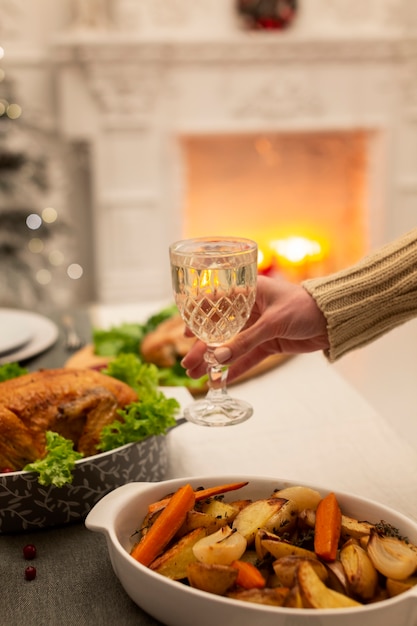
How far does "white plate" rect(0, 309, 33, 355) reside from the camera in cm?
154

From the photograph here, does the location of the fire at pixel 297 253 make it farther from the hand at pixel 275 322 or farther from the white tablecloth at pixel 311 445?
the hand at pixel 275 322

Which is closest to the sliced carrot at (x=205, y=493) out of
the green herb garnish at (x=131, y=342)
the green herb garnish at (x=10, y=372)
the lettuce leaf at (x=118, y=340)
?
the green herb garnish at (x=10, y=372)

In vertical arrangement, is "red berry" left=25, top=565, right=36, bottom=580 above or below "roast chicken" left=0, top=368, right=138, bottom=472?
below

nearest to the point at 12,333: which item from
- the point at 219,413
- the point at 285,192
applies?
the point at 219,413

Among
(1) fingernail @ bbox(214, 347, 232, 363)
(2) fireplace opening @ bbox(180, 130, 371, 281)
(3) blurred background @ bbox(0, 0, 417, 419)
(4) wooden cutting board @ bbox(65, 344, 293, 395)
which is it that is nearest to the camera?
(1) fingernail @ bbox(214, 347, 232, 363)

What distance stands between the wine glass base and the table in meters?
0.12

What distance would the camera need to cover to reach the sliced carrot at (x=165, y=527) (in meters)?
0.77

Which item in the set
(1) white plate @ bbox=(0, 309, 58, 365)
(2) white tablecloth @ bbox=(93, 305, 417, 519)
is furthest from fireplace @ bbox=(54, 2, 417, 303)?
(2) white tablecloth @ bbox=(93, 305, 417, 519)

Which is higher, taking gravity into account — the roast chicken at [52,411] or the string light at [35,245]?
the roast chicken at [52,411]

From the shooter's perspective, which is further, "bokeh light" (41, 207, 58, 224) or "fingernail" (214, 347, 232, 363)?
"bokeh light" (41, 207, 58, 224)

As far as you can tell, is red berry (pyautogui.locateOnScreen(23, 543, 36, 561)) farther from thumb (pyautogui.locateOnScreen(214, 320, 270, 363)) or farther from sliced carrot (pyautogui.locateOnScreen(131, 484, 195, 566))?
thumb (pyautogui.locateOnScreen(214, 320, 270, 363))

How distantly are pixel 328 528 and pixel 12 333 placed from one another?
39.4 inches

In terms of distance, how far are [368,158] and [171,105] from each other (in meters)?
1.17

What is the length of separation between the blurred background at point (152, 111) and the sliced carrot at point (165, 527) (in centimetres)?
333
